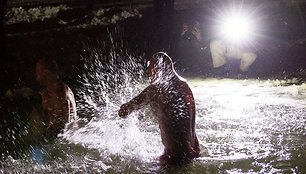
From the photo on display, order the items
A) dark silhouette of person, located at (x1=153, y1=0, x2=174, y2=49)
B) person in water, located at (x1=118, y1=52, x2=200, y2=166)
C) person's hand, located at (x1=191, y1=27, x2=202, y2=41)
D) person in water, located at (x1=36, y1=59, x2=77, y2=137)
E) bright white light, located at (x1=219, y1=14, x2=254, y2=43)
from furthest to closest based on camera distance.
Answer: person's hand, located at (x1=191, y1=27, x2=202, y2=41) < dark silhouette of person, located at (x1=153, y1=0, x2=174, y2=49) < bright white light, located at (x1=219, y1=14, x2=254, y2=43) < person in water, located at (x1=36, y1=59, x2=77, y2=137) < person in water, located at (x1=118, y1=52, x2=200, y2=166)

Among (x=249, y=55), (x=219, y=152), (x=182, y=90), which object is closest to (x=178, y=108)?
(x=182, y=90)

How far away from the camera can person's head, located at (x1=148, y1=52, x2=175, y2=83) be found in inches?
132

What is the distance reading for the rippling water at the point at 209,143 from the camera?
372 cm

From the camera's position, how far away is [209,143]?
4.47 metres

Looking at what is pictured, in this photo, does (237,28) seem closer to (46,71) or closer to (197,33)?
(197,33)

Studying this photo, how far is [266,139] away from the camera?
4430 mm

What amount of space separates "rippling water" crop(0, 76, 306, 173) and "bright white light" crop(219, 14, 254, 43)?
4830 millimetres

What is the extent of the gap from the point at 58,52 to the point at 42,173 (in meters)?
10.3

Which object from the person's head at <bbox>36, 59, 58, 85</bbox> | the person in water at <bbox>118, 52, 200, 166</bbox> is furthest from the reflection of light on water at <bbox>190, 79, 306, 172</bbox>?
the person's head at <bbox>36, 59, 58, 85</bbox>

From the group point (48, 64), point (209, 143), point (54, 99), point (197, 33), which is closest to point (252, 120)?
point (209, 143)

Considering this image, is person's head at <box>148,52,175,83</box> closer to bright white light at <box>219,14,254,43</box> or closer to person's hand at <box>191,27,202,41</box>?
bright white light at <box>219,14,254,43</box>

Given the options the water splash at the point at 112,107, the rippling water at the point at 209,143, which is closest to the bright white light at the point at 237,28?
the water splash at the point at 112,107

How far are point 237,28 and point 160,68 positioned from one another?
9.20 meters

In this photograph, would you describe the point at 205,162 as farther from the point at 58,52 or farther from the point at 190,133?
the point at 58,52
